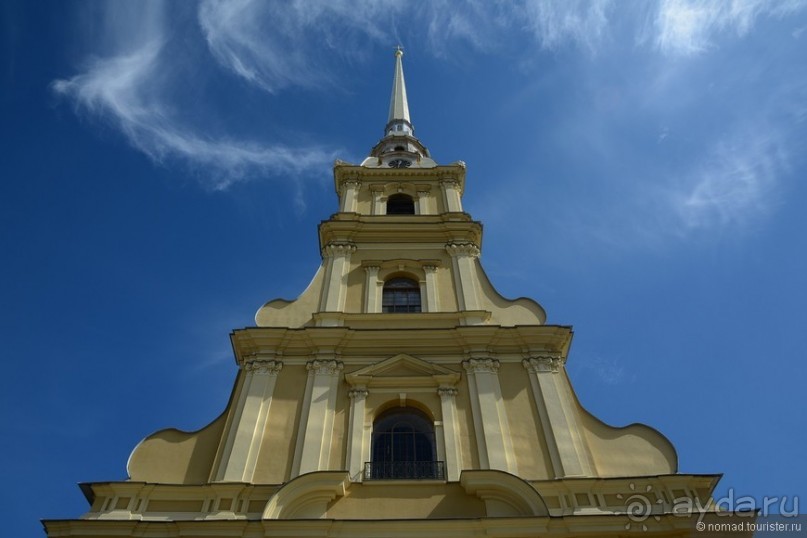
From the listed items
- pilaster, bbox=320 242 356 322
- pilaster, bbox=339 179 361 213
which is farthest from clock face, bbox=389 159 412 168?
pilaster, bbox=320 242 356 322

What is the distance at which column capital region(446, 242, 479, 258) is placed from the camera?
67.1ft

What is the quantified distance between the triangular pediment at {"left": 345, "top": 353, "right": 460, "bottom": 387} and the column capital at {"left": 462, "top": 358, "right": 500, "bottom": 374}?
0.46 meters

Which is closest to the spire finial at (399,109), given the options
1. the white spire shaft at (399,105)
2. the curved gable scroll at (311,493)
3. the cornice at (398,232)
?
the white spire shaft at (399,105)

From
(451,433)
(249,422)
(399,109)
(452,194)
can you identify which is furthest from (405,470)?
(399,109)

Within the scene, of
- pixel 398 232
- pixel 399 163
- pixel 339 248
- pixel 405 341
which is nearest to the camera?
pixel 405 341

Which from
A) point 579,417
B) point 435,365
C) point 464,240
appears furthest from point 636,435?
point 464,240

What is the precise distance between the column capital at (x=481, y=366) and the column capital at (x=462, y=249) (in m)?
4.66

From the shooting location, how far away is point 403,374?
16.3m

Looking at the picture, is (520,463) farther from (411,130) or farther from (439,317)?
(411,130)

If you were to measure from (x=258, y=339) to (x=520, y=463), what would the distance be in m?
6.81

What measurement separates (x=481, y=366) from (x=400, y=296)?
3.86 metres

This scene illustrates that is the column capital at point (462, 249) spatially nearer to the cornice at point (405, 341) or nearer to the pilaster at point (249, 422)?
the cornice at point (405, 341)

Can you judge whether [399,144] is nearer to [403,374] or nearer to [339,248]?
[339,248]

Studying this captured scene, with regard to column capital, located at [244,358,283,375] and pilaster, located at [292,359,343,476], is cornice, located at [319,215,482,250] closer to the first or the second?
column capital, located at [244,358,283,375]
